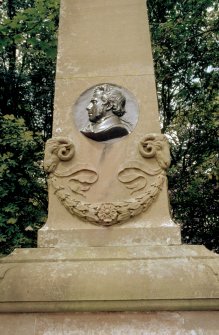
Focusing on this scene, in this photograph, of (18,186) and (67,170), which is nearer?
(67,170)

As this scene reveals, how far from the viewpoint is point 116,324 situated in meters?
3.58

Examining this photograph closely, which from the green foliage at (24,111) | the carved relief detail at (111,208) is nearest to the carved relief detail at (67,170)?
the carved relief detail at (111,208)

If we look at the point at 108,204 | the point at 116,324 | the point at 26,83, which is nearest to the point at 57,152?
the point at 108,204

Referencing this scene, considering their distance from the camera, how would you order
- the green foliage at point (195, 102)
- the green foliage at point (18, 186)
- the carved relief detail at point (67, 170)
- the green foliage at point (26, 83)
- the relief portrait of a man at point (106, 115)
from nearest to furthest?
the carved relief detail at point (67, 170) → the relief portrait of a man at point (106, 115) → the green foliage at point (18, 186) → the green foliage at point (195, 102) → the green foliage at point (26, 83)

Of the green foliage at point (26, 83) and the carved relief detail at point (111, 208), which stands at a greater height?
the green foliage at point (26, 83)

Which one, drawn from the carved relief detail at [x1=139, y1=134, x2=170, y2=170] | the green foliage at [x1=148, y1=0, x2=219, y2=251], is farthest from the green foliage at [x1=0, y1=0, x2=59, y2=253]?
the carved relief detail at [x1=139, y1=134, x2=170, y2=170]

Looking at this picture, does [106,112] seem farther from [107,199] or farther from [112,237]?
[112,237]

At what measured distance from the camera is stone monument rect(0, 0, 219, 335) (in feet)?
11.7

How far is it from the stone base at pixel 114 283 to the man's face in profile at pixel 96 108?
1392 millimetres

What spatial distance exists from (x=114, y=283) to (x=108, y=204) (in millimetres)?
803

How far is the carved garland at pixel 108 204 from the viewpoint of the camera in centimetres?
412

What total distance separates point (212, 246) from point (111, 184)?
632 cm

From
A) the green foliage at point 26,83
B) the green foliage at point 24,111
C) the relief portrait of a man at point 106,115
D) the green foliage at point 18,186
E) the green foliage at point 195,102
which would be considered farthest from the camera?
the green foliage at point 26,83

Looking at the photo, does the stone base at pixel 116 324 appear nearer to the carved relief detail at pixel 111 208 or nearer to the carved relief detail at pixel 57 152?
the carved relief detail at pixel 111 208
